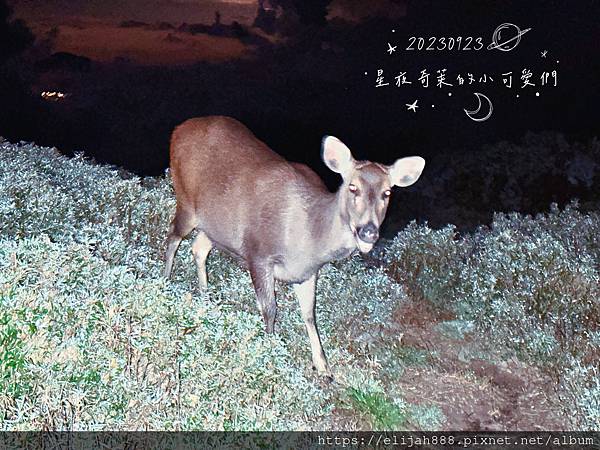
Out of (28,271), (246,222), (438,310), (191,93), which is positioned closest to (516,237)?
(438,310)

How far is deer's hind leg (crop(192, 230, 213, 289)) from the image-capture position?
7297 millimetres

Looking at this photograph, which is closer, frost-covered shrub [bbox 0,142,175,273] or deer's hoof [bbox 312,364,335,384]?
deer's hoof [bbox 312,364,335,384]

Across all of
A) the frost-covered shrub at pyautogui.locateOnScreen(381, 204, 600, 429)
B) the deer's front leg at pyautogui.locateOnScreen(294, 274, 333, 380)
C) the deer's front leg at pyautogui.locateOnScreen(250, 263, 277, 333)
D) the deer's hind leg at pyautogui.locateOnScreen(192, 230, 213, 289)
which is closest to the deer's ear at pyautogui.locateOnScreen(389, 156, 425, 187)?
the deer's front leg at pyautogui.locateOnScreen(294, 274, 333, 380)

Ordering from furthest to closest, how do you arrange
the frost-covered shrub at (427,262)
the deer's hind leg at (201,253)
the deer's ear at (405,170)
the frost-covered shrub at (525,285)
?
the frost-covered shrub at (427,262), the deer's hind leg at (201,253), the frost-covered shrub at (525,285), the deer's ear at (405,170)

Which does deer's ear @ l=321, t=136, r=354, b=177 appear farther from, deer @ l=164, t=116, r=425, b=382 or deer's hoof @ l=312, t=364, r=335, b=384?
deer's hoof @ l=312, t=364, r=335, b=384

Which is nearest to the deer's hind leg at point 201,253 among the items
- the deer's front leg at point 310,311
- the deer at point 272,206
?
the deer at point 272,206

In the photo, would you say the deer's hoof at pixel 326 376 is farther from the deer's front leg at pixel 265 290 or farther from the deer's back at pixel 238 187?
A: the deer's back at pixel 238 187

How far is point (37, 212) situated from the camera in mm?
7145

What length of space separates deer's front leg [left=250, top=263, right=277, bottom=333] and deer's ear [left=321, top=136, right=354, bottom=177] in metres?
0.89

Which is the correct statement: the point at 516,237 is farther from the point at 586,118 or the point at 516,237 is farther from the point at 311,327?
the point at 586,118

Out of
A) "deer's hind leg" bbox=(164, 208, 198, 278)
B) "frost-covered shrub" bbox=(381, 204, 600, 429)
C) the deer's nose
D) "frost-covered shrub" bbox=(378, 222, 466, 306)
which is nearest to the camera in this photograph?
the deer's nose

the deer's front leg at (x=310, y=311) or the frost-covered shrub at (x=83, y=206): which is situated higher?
the deer's front leg at (x=310, y=311)

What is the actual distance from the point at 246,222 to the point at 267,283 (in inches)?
21.4

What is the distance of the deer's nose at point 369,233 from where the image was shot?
5141 mm
